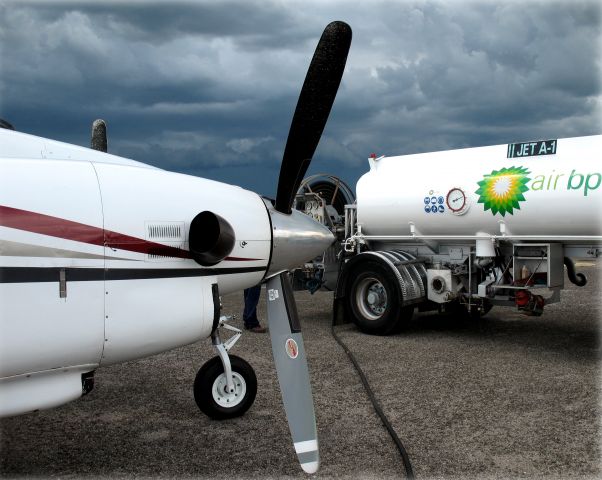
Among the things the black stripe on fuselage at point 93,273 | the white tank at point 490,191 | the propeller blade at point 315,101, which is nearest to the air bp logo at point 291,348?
the black stripe on fuselage at point 93,273

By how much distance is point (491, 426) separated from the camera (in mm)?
4879

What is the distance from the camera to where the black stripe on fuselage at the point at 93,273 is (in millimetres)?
3377

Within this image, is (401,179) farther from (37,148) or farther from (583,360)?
(37,148)

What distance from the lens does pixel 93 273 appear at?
3643 millimetres

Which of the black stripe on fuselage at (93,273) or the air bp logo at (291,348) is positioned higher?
the black stripe on fuselage at (93,273)

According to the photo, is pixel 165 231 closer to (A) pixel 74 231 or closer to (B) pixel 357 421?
(A) pixel 74 231

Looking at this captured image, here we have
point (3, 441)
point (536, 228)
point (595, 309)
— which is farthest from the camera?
point (595, 309)

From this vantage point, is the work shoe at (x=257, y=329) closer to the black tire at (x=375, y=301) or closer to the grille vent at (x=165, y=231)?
the black tire at (x=375, y=301)

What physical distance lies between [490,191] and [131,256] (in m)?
5.30

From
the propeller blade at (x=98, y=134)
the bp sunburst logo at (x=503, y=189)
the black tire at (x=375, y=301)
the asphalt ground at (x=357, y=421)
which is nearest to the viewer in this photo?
the asphalt ground at (x=357, y=421)

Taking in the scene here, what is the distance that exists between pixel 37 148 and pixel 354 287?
18.7 ft

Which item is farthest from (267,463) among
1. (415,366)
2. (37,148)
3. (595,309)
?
(595,309)

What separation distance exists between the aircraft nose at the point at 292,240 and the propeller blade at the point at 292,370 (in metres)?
0.12

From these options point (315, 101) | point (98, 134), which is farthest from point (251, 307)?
point (315, 101)
